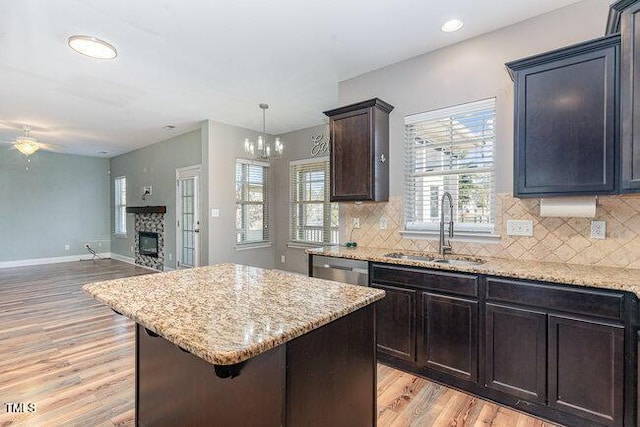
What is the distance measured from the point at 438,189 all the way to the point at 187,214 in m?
4.71

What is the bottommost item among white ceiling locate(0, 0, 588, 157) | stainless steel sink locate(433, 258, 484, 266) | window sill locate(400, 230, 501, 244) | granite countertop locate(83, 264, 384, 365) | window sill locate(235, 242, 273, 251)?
window sill locate(235, 242, 273, 251)

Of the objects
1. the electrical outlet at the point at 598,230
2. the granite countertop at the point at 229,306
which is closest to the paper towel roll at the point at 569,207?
the electrical outlet at the point at 598,230

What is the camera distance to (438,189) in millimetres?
2939

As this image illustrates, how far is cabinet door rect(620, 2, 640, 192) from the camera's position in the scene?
1698mm

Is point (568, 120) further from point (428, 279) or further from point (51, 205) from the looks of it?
point (51, 205)

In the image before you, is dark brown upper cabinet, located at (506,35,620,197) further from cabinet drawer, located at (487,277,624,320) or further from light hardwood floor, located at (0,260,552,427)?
light hardwood floor, located at (0,260,552,427)

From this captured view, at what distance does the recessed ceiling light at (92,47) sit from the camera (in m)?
2.63

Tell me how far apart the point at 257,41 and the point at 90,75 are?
2025 mm

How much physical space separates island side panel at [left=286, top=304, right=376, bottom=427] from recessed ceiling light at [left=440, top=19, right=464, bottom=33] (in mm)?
2313

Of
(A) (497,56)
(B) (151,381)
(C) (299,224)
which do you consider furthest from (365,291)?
(C) (299,224)

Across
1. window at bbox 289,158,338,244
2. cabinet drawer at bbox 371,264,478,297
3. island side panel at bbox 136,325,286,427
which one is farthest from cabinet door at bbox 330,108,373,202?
island side panel at bbox 136,325,286,427

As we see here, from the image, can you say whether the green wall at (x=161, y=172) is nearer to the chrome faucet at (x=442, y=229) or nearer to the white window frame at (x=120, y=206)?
the white window frame at (x=120, y=206)

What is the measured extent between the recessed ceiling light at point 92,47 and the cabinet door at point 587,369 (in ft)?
13.1

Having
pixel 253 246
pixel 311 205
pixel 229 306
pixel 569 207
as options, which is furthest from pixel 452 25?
pixel 253 246
